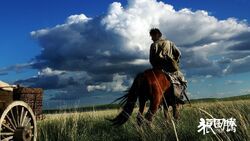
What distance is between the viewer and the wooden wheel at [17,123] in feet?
31.9

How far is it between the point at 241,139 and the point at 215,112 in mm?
1362

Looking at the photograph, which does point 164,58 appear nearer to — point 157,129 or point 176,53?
point 176,53

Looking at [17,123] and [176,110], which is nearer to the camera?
[17,123]

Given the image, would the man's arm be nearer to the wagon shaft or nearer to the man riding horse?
the man riding horse

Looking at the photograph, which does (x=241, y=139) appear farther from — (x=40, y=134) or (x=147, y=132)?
(x=40, y=134)

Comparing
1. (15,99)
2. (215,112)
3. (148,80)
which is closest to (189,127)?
(215,112)

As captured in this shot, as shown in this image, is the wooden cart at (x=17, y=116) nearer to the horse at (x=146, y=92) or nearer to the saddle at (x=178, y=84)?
the horse at (x=146, y=92)

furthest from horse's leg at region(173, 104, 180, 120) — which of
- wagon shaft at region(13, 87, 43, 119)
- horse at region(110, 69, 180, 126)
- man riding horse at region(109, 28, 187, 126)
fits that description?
wagon shaft at region(13, 87, 43, 119)

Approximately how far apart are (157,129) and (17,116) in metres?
2.94

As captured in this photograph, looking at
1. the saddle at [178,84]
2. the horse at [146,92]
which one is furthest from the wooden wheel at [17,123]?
the saddle at [178,84]

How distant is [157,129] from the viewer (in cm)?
848

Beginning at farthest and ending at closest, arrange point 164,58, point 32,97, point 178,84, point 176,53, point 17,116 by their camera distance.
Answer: point 176,53 < point 164,58 < point 178,84 < point 32,97 < point 17,116

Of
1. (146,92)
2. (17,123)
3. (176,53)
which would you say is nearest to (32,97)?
(17,123)

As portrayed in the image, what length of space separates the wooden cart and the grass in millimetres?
412
